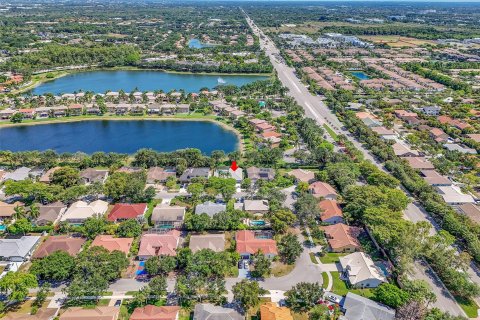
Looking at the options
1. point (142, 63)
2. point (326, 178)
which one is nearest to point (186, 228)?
point (326, 178)

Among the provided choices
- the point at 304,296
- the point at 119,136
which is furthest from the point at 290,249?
the point at 119,136

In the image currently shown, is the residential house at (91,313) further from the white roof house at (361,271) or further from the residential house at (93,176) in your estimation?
the residential house at (93,176)

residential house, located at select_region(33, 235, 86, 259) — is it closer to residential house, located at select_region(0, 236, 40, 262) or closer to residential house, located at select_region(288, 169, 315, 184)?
residential house, located at select_region(0, 236, 40, 262)

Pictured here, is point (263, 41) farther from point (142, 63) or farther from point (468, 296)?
point (468, 296)

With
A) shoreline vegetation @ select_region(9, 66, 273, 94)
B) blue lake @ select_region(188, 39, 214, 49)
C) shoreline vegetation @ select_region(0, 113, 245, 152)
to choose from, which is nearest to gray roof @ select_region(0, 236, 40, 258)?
shoreline vegetation @ select_region(0, 113, 245, 152)

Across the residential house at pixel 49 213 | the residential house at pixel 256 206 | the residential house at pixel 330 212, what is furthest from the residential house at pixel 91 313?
the residential house at pixel 330 212

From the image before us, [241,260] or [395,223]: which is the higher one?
[395,223]
